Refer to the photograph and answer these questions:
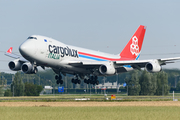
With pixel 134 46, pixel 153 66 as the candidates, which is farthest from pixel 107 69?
pixel 134 46

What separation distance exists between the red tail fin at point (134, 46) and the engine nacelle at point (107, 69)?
1304 cm

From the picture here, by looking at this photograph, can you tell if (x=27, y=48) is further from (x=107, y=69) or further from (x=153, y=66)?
(x=153, y=66)

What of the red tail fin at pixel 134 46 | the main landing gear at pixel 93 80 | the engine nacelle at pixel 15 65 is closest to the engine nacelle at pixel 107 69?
the main landing gear at pixel 93 80

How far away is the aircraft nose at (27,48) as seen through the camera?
4550cm

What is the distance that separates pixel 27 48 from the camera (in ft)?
149

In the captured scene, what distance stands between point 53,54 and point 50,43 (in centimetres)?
173

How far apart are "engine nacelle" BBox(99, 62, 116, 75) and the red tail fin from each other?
13.0 metres

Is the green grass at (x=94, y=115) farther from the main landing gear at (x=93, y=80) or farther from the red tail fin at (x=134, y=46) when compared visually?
the red tail fin at (x=134, y=46)

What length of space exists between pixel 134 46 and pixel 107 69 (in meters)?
18.3

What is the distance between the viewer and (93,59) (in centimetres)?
5625

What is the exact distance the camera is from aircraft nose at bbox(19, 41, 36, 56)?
149 feet

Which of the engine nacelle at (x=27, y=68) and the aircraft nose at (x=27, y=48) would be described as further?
the engine nacelle at (x=27, y=68)

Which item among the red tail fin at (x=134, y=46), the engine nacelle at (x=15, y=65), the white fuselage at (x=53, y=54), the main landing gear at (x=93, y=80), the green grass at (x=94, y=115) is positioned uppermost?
the red tail fin at (x=134, y=46)

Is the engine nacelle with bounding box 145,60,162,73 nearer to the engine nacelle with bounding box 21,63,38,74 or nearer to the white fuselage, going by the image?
the white fuselage
